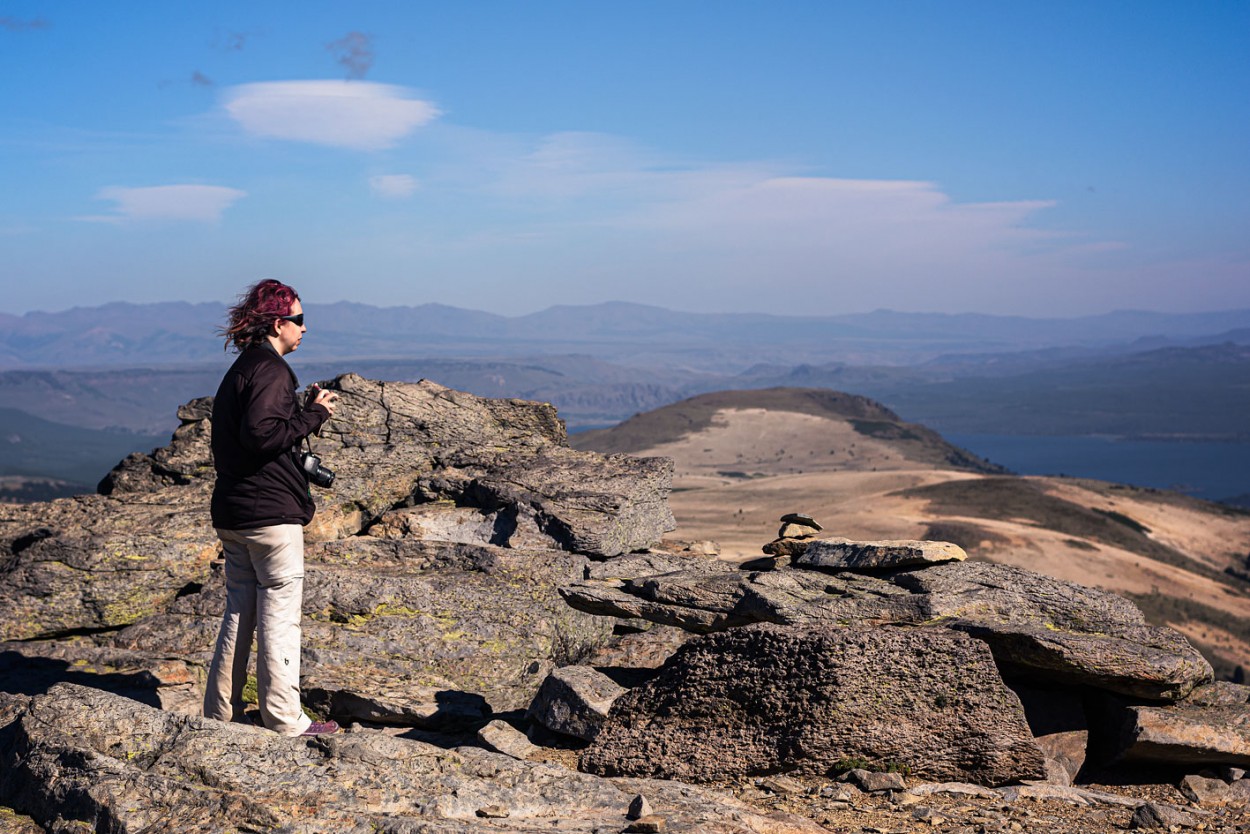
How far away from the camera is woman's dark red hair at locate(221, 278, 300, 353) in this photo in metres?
9.46

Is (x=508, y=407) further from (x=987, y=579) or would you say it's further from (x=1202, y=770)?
(x=1202, y=770)

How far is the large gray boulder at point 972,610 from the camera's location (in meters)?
11.0

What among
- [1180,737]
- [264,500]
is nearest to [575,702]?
[264,500]

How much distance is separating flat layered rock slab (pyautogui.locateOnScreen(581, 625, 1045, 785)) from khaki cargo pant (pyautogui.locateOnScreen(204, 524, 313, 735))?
9.47 ft

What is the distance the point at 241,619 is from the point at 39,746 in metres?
2.02

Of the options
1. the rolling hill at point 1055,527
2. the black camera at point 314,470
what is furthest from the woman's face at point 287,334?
the rolling hill at point 1055,527

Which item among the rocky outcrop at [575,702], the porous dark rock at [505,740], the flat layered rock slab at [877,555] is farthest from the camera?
the flat layered rock slab at [877,555]

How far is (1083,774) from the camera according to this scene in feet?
35.8

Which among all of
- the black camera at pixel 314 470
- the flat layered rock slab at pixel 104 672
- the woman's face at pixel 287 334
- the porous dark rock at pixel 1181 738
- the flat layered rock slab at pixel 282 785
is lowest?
the porous dark rock at pixel 1181 738

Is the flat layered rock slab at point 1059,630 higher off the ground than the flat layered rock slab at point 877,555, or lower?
lower

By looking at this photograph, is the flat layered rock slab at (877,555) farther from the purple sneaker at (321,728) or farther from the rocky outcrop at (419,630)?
the purple sneaker at (321,728)

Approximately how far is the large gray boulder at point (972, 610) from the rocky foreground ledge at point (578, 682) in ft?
0.14

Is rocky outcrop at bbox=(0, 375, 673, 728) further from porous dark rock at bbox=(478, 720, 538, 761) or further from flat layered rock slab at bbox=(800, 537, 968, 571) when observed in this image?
flat layered rock slab at bbox=(800, 537, 968, 571)

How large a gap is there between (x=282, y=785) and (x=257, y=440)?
294 centimetres
